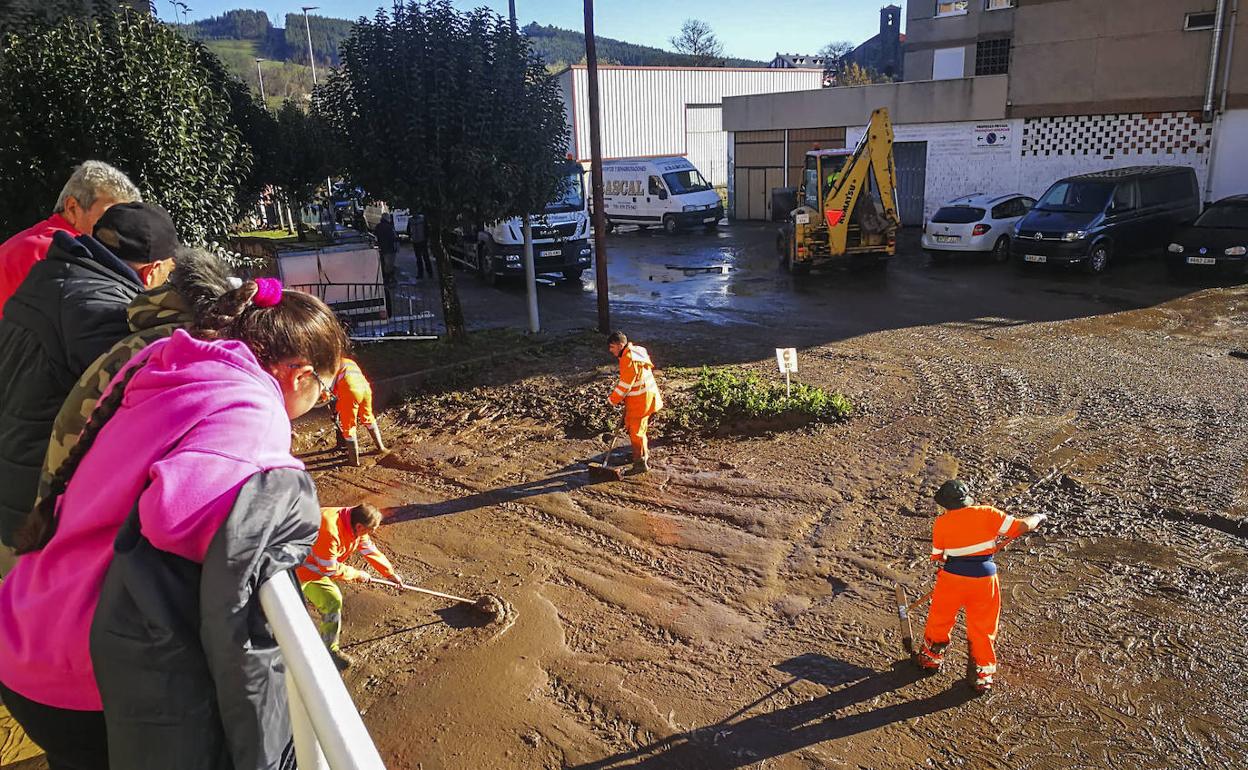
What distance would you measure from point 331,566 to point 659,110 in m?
37.5

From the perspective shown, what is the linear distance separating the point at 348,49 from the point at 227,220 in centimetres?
296

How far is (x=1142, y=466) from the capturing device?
7.19m

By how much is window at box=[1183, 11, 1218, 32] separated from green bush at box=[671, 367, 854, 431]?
→ 673 inches

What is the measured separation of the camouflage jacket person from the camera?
192cm

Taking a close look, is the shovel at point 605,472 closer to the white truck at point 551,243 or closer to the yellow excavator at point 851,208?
the white truck at point 551,243

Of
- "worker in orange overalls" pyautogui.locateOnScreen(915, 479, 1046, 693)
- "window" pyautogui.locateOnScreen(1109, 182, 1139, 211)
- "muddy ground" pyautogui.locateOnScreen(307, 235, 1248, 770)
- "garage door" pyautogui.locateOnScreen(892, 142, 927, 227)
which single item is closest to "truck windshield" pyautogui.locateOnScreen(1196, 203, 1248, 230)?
"window" pyautogui.locateOnScreen(1109, 182, 1139, 211)

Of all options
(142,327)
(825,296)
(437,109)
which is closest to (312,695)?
(142,327)

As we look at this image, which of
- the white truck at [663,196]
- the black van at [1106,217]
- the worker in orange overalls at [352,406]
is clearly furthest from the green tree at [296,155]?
the black van at [1106,217]

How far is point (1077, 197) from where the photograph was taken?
1711 centimetres

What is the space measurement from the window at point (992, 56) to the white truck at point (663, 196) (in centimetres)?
936

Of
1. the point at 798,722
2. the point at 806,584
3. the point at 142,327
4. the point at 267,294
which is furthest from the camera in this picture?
the point at 806,584

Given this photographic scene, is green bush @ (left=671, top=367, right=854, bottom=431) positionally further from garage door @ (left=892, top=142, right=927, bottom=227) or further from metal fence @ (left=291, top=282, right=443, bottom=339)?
garage door @ (left=892, top=142, right=927, bottom=227)

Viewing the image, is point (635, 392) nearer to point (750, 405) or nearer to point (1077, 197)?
point (750, 405)

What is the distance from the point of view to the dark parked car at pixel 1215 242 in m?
15.2
